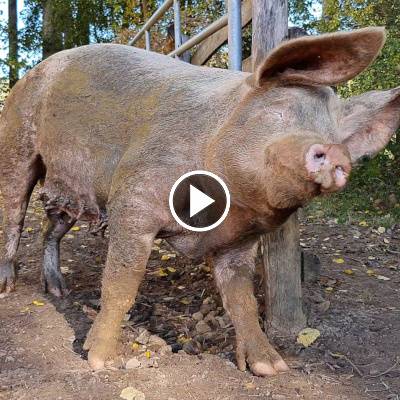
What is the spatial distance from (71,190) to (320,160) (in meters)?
2.00

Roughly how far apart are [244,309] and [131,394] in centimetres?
79

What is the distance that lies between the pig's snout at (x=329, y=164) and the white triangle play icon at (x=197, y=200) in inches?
29.4

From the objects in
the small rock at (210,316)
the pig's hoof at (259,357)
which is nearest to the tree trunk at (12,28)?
the small rock at (210,316)

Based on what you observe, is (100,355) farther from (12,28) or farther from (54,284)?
(12,28)

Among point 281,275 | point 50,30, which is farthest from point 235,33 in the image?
point 50,30

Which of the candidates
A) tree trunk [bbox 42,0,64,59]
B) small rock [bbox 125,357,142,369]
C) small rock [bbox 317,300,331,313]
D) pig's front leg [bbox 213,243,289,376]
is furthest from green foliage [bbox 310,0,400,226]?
tree trunk [bbox 42,0,64,59]

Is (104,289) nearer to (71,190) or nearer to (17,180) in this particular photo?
(71,190)

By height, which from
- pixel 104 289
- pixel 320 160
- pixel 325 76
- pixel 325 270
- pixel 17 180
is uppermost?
pixel 325 76

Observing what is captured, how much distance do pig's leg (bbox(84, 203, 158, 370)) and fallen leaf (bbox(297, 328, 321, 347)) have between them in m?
1.05

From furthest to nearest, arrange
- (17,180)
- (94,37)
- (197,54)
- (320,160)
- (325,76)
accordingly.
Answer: (94,37) < (197,54) < (17,180) < (325,76) < (320,160)

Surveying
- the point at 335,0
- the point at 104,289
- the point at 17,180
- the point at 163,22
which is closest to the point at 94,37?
the point at 163,22

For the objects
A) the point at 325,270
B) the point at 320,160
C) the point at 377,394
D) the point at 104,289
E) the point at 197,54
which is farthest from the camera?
the point at 197,54

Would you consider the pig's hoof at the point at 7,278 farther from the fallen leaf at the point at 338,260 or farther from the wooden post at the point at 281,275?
the fallen leaf at the point at 338,260

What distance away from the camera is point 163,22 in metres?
11.3
